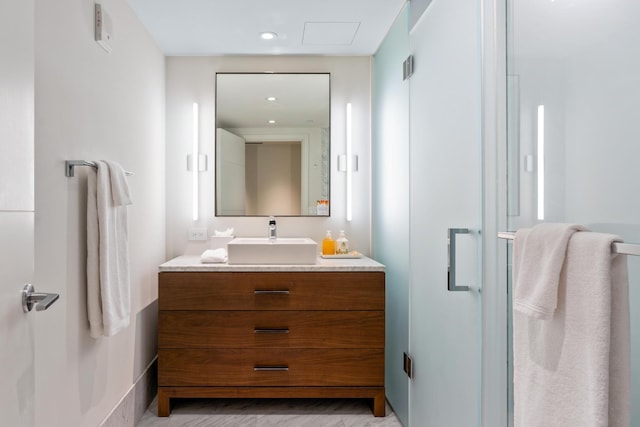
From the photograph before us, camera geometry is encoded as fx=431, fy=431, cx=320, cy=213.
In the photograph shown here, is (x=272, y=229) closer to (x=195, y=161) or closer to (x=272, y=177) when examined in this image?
(x=272, y=177)

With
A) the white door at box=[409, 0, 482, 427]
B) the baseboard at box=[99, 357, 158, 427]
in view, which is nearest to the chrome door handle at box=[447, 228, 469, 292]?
the white door at box=[409, 0, 482, 427]

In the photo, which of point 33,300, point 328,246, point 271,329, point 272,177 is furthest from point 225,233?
point 33,300

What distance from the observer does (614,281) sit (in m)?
0.78

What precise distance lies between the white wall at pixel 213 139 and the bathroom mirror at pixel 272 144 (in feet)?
0.19

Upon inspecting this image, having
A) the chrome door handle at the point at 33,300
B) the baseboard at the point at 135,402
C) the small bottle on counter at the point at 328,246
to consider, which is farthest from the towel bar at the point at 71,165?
the small bottle on counter at the point at 328,246

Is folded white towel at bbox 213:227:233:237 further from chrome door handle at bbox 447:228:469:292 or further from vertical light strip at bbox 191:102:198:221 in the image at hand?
chrome door handle at bbox 447:228:469:292

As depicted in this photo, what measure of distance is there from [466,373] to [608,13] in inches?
47.3

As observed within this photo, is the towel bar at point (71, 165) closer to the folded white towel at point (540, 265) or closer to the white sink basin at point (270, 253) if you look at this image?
the white sink basin at point (270, 253)

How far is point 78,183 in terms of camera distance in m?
1.73

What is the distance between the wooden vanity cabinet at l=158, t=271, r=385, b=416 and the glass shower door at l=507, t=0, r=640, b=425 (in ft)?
4.52

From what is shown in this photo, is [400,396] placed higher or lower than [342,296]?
Result: lower

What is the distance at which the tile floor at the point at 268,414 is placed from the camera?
2.40 metres

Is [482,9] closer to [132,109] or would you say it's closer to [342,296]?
[342,296]

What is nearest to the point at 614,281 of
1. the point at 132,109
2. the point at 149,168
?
the point at 132,109
